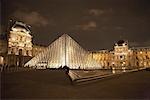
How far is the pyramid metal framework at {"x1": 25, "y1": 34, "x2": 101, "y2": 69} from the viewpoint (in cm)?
2897

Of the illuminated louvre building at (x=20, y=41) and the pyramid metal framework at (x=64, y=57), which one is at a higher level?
the illuminated louvre building at (x=20, y=41)

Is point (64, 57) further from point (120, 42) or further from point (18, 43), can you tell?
point (120, 42)

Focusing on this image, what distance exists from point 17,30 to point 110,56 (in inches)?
1191

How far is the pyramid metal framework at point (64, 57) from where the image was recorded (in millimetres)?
28969

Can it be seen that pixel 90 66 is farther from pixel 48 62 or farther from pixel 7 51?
pixel 7 51

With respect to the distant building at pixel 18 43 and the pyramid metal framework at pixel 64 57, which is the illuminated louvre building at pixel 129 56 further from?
the pyramid metal framework at pixel 64 57

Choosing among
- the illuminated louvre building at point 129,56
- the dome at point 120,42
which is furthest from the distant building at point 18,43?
the dome at point 120,42

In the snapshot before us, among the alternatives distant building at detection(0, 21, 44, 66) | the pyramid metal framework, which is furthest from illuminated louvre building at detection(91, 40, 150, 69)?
the pyramid metal framework

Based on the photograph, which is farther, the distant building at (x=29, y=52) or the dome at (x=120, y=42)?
the dome at (x=120, y=42)

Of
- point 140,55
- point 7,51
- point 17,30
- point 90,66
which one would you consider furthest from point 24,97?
point 140,55

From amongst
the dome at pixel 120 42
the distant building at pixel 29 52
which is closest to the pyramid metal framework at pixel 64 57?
the distant building at pixel 29 52

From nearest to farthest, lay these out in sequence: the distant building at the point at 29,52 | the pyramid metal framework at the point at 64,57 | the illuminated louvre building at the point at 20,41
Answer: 1. the pyramid metal framework at the point at 64,57
2. the distant building at the point at 29,52
3. the illuminated louvre building at the point at 20,41

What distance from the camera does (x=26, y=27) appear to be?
2488 inches

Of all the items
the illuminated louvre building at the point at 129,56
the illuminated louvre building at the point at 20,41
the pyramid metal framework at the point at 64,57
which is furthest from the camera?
the illuminated louvre building at the point at 129,56
